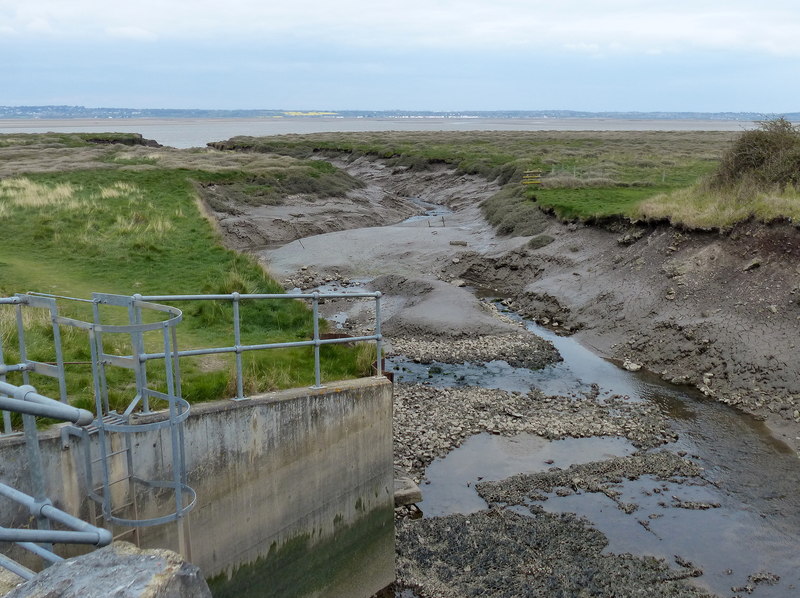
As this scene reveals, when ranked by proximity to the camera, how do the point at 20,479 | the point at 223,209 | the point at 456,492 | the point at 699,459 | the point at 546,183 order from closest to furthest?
the point at 20,479, the point at 456,492, the point at 699,459, the point at 223,209, the point at 546,183

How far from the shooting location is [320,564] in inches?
422

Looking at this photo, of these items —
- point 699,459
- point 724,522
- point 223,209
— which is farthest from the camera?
point 223,209

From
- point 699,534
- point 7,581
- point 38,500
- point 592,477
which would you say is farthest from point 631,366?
point 38,500

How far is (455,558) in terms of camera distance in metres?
11.8

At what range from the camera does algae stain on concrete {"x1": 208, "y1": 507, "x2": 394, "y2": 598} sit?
972cm

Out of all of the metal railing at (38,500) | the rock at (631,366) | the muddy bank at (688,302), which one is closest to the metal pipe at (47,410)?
the metal railing at (38,500)

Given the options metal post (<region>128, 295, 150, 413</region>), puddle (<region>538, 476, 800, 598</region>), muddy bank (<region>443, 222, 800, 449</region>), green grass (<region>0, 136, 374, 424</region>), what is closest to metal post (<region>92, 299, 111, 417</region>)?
metal post (<region>128, 295, 150, 413</region>)

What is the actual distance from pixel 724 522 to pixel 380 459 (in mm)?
6480

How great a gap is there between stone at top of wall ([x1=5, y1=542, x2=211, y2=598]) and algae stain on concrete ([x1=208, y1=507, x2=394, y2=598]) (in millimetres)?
5280

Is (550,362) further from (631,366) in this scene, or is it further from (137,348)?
(137,348)

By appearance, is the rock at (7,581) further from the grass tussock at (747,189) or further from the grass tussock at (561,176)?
the grass tussock at (561,176)

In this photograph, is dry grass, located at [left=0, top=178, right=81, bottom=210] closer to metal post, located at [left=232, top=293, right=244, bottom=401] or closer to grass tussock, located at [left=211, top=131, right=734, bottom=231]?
grass tussock, located at [left=211, top=131, right=734, bottom=231]

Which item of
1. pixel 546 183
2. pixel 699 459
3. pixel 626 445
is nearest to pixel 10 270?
pixel 626 445

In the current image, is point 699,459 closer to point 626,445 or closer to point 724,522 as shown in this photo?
point 626,445
